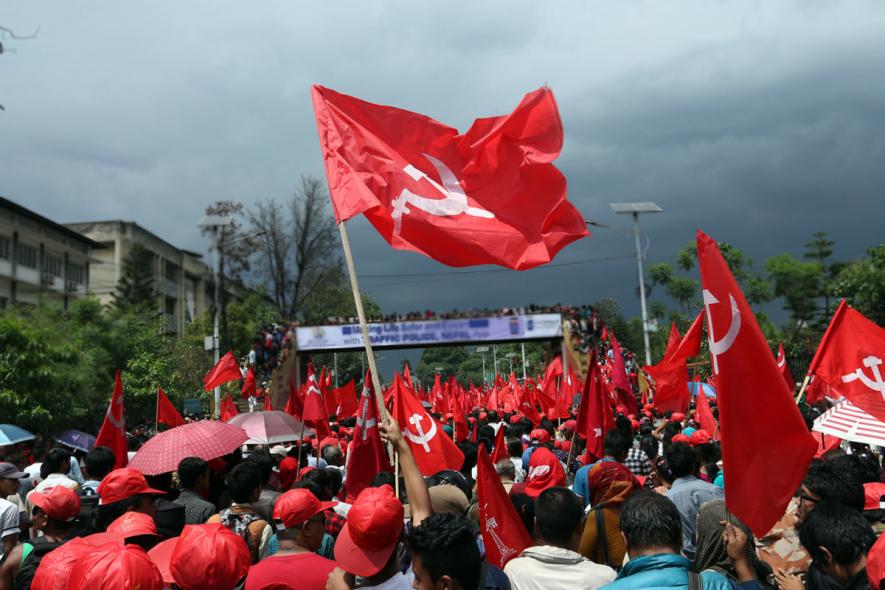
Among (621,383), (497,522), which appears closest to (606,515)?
(497,522)

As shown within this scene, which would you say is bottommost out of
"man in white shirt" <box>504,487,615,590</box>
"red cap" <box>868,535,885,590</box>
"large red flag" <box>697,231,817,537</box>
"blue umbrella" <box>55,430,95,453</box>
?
"blue umbrella" <box>55,430,95,453</box>

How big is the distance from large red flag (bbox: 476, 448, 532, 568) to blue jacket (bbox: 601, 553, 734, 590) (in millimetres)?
1819

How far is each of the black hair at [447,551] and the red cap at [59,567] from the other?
3.88 ft

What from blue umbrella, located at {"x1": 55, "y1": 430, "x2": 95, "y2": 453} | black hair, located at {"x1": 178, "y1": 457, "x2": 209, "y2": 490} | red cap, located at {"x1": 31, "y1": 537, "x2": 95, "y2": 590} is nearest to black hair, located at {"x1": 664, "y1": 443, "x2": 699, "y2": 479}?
black hair, located at {"x1": 178, "y1": 457, "x2": 209, "y2": 490}

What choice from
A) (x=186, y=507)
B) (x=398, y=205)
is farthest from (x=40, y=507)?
(x=398, y=205)

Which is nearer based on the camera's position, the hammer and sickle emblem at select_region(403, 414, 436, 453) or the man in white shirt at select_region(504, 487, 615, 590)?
the man in white shirt at select_region(504, 487, 615, 590)

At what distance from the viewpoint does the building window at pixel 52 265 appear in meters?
53.7

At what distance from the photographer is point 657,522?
334cm

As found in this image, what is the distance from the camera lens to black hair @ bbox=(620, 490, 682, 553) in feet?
10.9

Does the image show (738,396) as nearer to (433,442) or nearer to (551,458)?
(551,458)

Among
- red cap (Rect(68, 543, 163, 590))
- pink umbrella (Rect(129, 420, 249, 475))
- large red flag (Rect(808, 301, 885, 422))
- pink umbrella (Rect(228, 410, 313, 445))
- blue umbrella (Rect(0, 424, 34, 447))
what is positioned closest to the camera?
red cap (Rect(68, 543, 163, 590))

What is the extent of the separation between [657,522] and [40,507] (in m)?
3.39

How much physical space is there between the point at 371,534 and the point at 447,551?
1.64ft

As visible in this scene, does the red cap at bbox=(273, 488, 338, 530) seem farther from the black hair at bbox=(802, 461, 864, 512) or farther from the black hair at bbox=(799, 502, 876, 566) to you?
the black hair at bbox=(802, 461, 864, 512)
